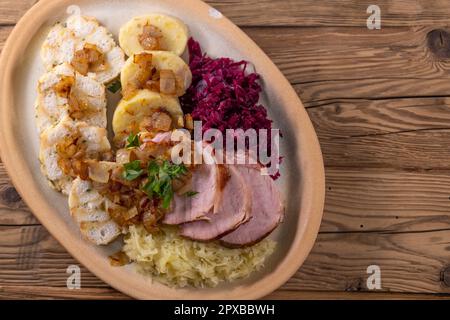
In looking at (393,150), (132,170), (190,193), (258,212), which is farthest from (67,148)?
(393,150)

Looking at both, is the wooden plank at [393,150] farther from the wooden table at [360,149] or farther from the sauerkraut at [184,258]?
the sauerkraut at [184,258]

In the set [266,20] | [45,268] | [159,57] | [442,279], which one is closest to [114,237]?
[45,268]

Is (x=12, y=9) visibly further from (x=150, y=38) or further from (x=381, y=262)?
(x=381, y=262)

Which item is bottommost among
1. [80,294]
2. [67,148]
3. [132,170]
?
[80,294]

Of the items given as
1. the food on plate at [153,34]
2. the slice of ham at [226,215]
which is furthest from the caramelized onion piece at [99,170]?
the food on plate at [153,34]

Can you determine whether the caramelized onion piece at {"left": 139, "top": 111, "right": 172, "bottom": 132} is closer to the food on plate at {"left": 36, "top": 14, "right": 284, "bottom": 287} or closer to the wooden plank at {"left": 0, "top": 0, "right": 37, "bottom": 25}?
the food on plate at {"left": 36, "top": 14, "right": 284, "bottom": 287}

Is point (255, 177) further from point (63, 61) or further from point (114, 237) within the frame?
point (63, 61)

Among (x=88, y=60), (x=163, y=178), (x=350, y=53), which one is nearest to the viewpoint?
(x=163, y=178)
